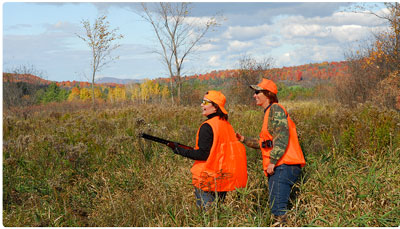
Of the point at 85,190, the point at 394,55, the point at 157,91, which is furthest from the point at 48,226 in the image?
the point at 157,91

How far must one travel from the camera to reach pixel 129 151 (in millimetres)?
6699

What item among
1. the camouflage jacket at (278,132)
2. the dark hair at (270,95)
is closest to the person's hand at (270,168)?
the camouflage jacket at (278,132)

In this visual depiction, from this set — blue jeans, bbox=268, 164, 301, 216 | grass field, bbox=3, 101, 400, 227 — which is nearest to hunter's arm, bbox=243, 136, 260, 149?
→ grass field, bbox=3, 101, 400, 227

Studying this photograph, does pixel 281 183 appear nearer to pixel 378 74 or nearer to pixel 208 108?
pixel 208 108

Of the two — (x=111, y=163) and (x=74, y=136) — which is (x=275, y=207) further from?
(x=74, y=136)

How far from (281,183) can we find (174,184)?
1651 millimetres

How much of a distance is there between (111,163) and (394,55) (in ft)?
33.1

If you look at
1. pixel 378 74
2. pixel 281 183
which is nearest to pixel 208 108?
pixel 281 183

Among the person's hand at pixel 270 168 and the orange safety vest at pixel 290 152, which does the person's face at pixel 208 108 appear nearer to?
the orange safety vest at pixel 290 152

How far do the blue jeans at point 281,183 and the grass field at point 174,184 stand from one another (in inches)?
5.9

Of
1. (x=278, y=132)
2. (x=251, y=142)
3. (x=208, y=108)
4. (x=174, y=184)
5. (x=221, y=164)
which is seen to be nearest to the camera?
(x=278, y=132)

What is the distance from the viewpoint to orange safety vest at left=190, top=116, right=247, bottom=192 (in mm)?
3910

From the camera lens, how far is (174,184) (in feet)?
16.5

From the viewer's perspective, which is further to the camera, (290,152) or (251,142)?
(251,142)
